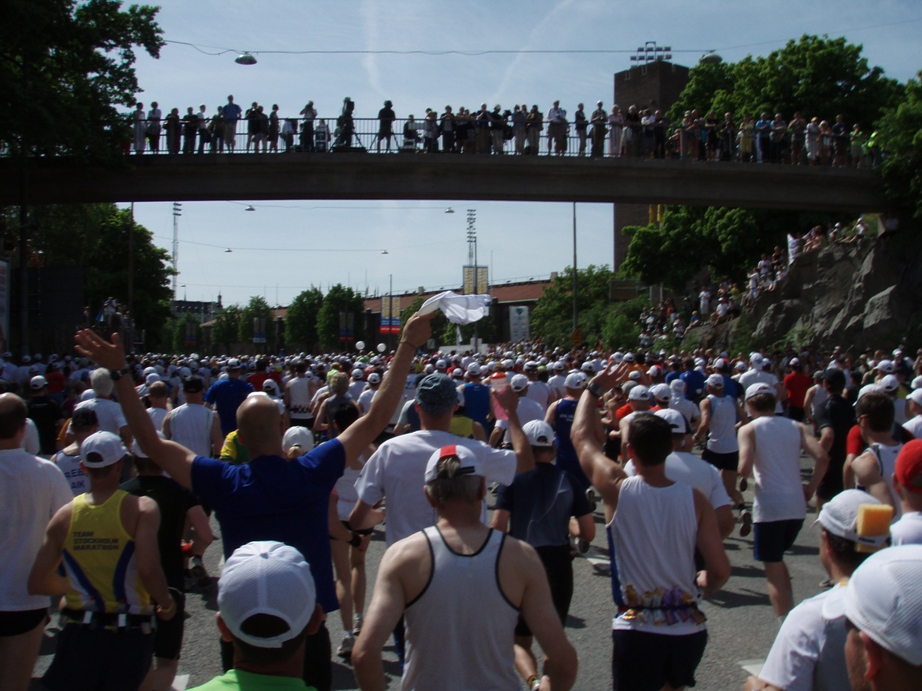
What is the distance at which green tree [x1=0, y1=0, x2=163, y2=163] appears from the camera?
25.1 meters

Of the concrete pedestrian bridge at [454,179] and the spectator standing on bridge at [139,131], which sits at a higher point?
the spectator standing on bridge at [139,131]

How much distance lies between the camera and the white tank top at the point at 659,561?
3914mm

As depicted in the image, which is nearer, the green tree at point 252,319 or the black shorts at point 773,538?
the black shorts at point 773,538

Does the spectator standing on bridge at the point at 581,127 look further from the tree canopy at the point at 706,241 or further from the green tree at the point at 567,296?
the green tree at the point at 567,296

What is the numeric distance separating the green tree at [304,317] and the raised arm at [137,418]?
10419 centimetres

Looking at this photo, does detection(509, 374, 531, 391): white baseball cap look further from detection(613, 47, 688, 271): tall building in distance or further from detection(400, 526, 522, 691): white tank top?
detection(613, 47, 688, 271): tall building in distance

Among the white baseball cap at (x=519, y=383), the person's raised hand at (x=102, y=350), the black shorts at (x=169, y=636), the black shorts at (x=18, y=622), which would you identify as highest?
the person's raised hand at (x=102, y=350)

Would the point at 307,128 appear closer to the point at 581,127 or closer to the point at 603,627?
the point at 581,127

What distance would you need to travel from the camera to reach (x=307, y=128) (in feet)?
84.7

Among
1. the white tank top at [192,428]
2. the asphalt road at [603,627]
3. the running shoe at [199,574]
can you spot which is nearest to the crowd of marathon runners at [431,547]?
the asphalt road at [603,627]

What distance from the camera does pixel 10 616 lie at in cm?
443

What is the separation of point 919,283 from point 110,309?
3134 cm

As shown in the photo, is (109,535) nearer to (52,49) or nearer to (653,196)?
(653,196)

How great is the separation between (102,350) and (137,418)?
0.35 m
